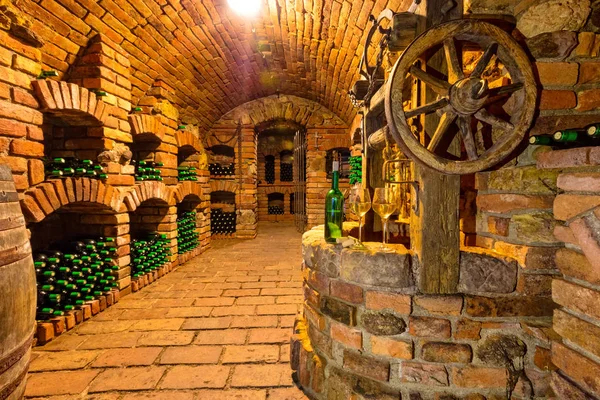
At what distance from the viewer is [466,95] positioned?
1104 millimetres

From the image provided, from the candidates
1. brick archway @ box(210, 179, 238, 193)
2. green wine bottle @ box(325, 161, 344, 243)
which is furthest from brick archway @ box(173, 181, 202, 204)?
green wine bottle @ box(325, 161, 344, 243)

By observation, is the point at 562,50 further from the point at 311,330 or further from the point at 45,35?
the point at 45,35

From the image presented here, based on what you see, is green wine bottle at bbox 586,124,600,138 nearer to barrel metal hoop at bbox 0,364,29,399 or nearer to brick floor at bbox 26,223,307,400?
brick floor at bbox 26,223,307,400

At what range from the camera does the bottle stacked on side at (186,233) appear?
4688mm

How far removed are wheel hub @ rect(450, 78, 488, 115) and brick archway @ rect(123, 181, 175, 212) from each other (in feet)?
11.0

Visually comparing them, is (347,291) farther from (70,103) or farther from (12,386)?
(70,103)

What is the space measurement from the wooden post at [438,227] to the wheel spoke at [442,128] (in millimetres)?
116

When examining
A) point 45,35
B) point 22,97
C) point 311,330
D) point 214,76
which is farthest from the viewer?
point 214,76

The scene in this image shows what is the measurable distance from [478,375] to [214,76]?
5.02 m

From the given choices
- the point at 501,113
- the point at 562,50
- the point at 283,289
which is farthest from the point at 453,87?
the point at 283,289

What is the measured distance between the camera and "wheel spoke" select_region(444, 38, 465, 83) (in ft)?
3.88

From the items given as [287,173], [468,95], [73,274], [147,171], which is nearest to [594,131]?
[468,95]

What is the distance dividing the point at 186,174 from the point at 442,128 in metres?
4.58

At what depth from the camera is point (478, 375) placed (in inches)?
49.2
